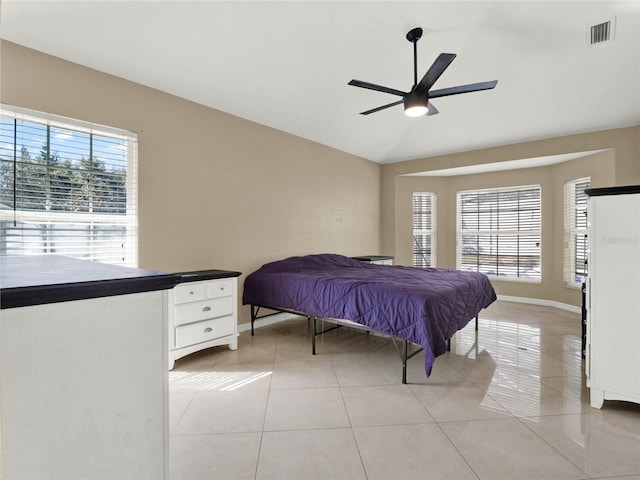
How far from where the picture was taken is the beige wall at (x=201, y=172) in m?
2.66

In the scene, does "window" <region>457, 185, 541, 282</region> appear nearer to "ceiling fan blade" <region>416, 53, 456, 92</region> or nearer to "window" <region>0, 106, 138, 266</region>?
"ceiling fan blade" <region>416, 53, 456, 92</region>

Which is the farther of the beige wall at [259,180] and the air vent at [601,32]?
the air vent at [601,32]

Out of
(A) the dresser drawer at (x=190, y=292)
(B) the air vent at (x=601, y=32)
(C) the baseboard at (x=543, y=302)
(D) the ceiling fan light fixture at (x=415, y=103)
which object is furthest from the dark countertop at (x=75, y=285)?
(C) the baseboard at (x=543, y=302)

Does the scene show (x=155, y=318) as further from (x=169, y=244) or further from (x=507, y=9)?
(x=507, y=9)

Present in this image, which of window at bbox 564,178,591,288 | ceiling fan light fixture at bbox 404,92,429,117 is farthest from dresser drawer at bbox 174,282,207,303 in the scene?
window at bbox 564,178,591,288

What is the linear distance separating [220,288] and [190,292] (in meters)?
0.32

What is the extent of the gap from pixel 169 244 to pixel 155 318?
A: 2535 millimetres

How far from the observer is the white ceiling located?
2.51 m

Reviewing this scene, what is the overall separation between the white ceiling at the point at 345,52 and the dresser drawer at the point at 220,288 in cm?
192

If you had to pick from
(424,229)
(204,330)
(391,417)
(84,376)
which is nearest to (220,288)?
(204,330)

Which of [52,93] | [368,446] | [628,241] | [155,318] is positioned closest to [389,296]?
[368,446]

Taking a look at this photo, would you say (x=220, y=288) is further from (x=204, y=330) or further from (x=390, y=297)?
(x=390, y=297)

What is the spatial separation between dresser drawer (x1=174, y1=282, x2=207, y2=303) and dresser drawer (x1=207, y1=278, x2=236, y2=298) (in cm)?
5

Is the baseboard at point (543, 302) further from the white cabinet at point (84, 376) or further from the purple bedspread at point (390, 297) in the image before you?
the white cabinet at point (84, 376)
